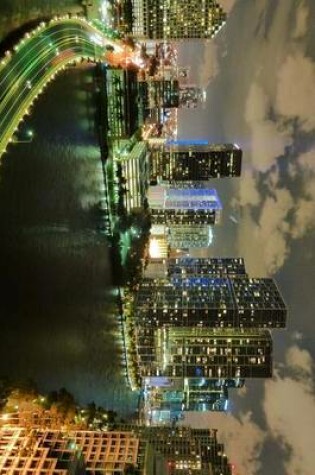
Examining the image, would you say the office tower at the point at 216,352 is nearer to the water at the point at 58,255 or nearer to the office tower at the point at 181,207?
the water at the point at 58,255

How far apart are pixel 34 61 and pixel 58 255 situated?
413 inches

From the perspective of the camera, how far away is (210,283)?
5228 cm

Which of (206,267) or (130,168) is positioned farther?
(206,267)

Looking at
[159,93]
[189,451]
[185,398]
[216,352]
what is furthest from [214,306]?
[185,398]

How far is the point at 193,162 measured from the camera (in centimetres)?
7231

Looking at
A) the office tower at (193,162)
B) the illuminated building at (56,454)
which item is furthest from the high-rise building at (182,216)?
the illuminated building at (56,454)

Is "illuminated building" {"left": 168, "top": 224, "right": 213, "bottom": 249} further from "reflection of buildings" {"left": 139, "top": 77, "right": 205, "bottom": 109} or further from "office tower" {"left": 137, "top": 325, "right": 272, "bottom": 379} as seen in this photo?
"office tower" {"left": 137, "top": 325, "right": 272, "bottom": 379}

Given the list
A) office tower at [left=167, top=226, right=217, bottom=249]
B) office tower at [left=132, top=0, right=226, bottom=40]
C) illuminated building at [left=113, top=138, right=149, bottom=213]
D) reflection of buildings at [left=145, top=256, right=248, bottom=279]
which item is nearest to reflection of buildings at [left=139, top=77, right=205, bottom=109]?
illuminated building at [left=113, top=138, right=149, bottom=213]

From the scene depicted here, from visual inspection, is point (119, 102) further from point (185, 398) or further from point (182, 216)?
point (185, 398)

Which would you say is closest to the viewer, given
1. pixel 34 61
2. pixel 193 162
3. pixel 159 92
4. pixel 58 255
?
pixel 34 61

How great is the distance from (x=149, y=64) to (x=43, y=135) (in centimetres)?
4363

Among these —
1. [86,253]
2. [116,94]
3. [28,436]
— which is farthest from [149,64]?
[28,436]

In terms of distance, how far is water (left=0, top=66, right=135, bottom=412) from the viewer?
2073 cm

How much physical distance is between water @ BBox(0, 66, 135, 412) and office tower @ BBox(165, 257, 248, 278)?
2244 centimetres
